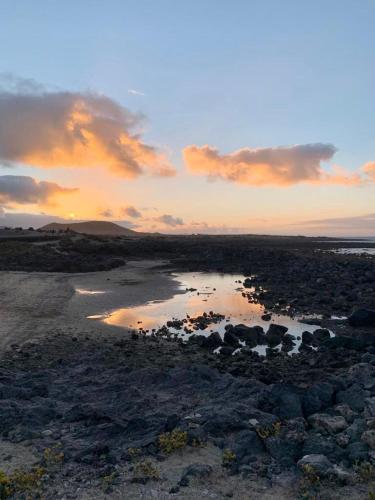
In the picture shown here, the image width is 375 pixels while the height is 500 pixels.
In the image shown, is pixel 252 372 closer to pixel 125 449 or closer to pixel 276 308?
pixel 125 449

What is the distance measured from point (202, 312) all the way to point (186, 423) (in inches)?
587

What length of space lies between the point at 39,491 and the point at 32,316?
15496 millimetres

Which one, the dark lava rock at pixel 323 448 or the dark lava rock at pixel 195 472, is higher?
the dark lava rock at pixel 323 448

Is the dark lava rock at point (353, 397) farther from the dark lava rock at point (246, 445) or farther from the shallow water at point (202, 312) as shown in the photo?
the shallow water at point (202, 312)

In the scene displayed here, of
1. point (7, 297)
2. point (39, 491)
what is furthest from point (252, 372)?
point (7, 297)

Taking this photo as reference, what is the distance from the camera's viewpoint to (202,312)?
2409 centimetres

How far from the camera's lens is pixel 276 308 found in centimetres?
2488

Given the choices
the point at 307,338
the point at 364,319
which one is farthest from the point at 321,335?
the point at 364,319

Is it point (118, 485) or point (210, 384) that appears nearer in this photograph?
point (118, 485)

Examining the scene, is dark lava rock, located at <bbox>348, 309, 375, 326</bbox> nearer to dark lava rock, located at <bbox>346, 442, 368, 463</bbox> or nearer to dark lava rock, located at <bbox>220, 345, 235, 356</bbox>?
dark lava rock, located at <bbox>220, 345, 235, 356</bbox>

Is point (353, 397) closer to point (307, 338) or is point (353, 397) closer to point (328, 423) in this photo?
point (328, 423)

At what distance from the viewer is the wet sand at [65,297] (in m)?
19.4

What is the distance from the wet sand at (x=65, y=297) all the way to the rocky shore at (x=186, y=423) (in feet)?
10.8

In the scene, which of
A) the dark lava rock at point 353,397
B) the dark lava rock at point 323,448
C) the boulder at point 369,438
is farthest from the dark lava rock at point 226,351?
Result: the boulder at point 369,438
